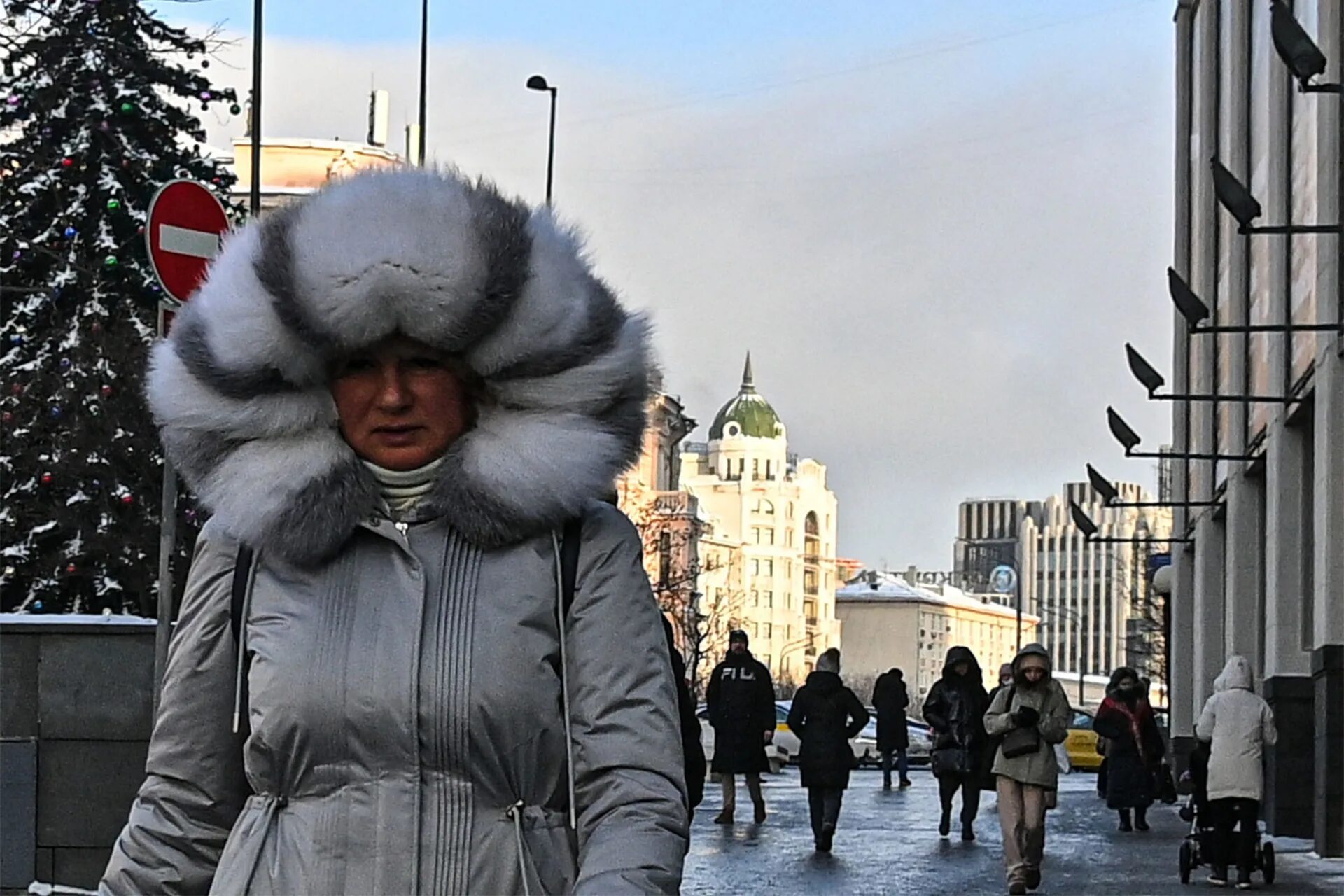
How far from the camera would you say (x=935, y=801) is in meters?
35.7

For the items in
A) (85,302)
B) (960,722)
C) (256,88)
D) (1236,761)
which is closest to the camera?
(1236,761)

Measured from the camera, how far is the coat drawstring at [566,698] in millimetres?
3504

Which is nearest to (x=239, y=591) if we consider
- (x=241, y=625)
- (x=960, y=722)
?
(x=241, y=625)

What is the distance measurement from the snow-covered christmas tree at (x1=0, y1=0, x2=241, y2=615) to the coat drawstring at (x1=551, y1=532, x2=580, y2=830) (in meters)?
22.0

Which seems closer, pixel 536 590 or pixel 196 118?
pixel 536 590

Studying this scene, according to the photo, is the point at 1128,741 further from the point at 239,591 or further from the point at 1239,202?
the point at 239,591

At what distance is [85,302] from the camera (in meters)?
28.9

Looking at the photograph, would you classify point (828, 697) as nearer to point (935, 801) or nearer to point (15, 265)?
point (15, 265)

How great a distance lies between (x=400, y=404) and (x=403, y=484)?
11 cm

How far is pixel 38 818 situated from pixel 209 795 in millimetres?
10484

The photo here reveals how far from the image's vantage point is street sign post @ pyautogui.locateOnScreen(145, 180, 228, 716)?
1055cm

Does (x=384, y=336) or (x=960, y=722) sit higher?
(x=384, y=336)

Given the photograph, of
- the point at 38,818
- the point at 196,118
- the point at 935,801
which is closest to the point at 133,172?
the point at 196,118

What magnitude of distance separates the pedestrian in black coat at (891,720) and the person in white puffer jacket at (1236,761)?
19.2 m
